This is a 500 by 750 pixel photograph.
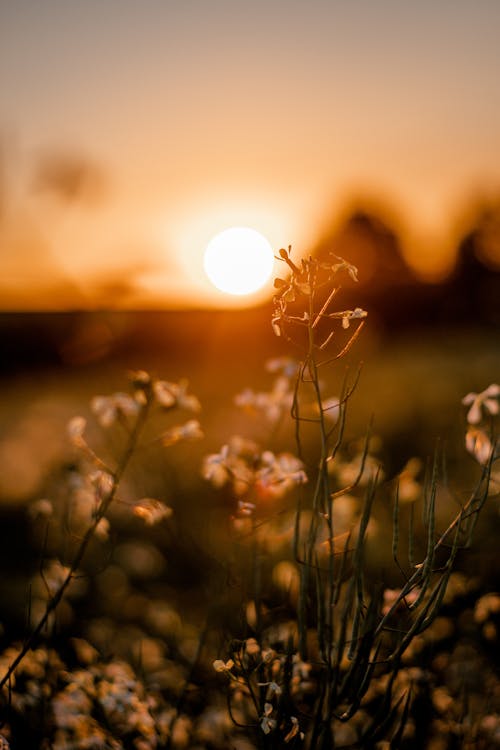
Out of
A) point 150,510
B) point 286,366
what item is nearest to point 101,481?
point 150,510

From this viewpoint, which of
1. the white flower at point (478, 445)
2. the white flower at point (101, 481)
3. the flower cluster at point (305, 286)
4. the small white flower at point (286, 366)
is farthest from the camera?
the small white flower at point (286, 366)

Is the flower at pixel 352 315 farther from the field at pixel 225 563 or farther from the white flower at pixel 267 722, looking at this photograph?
the white flower at pixel 267 722

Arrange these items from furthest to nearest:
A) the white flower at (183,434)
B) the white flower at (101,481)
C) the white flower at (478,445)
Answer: the white flower at (183,434) < the white flower at (101,481) < the white flower at (478,445)

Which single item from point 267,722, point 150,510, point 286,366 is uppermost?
point 286,366

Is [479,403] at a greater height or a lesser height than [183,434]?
greater

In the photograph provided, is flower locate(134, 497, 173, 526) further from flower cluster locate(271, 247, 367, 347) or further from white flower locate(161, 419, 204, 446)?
flower cluster locate(271, 247, 367, 347)

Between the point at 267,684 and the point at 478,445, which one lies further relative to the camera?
the point at 478,445

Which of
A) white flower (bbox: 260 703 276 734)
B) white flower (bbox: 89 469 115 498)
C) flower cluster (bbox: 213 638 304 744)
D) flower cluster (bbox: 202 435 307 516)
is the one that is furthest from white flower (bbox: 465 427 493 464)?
white flower (bbox: 89 469 115 498)

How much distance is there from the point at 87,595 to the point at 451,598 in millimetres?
3554

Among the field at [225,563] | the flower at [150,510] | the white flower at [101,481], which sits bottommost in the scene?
the field at [225,563]

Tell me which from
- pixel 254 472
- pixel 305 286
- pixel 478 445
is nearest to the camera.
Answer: pixel 305 286

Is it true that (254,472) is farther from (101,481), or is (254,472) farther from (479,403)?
(479,403)

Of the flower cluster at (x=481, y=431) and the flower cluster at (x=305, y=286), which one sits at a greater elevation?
the flower cluster at (x=305, y=286)

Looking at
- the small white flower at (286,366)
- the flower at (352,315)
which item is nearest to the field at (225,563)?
the small white flower at (286,366)
